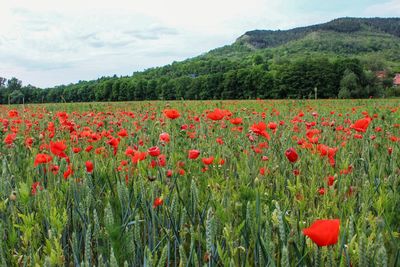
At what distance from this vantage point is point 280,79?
205ft

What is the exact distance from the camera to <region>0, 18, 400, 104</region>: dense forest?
5308 centimetres

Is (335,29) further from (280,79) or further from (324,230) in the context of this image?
(324,230)

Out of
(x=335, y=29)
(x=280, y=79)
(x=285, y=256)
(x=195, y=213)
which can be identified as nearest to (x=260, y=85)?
(x=280, y=79)

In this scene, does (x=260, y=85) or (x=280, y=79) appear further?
(x=260, y=85)

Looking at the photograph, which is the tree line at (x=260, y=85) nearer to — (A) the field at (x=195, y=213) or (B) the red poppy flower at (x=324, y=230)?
(A) the field at (x=195, y=213)

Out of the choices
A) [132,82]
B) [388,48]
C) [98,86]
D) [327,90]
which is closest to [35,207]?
[327,90]

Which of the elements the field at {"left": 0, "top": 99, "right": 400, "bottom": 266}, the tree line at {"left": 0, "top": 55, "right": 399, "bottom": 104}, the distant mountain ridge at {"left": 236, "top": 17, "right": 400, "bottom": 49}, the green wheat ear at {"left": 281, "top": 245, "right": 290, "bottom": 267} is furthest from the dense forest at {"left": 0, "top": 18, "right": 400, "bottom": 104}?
the green wheat ear at {"left": 281, "top": 245, "right": 290, "bottom": 267}

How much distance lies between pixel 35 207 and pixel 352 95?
50.1m

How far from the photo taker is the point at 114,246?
1.30 metres

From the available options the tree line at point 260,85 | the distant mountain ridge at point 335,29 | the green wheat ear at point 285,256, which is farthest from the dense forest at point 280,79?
the green wheat ear at point 285,256

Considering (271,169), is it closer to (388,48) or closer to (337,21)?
(388,48)

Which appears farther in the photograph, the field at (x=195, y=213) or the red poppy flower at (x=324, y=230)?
the field at (x=195, y=213)

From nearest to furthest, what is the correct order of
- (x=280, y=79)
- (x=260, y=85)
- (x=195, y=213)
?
(x=195, y=213)
(x=280, y=79)
(x=260, y=85)

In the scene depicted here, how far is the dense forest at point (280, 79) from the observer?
5308 centimetres
